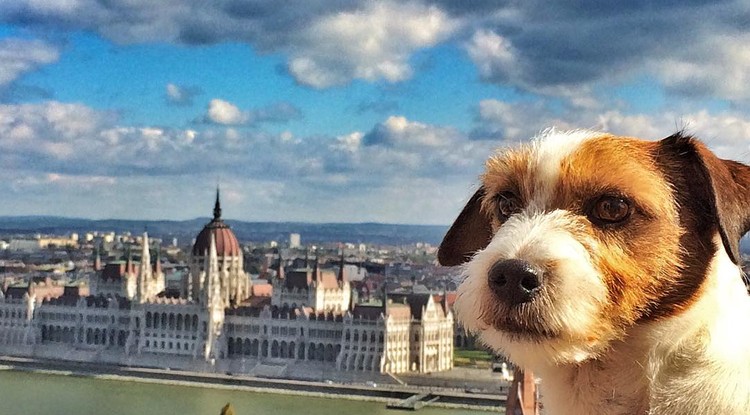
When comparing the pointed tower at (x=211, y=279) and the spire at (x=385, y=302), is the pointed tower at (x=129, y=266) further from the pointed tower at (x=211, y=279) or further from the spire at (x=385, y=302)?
the spire at (x=385, y=302)

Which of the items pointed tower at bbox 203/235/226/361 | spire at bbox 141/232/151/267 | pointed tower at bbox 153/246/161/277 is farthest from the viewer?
pointed tower at bbox 153/246/161/277

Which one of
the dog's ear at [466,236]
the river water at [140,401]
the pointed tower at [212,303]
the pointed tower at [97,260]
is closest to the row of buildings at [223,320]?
the pointed tower at [212,303]

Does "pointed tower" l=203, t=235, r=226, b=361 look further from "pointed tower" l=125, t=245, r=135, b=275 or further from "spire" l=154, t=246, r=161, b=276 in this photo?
"pointed tower" l=125, t=245, r=135, b=275

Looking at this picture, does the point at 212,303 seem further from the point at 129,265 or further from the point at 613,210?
the point at 613,210

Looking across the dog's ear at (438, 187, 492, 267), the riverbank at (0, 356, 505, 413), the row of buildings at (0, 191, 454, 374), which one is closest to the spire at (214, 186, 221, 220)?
the row of buildings at (0, 191, 454, 374)

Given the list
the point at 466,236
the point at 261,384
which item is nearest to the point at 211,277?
the point at 261,384

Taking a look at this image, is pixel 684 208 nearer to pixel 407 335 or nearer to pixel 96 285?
pixel 407 335

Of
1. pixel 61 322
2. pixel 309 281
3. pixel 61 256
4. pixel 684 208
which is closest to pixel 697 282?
pixel 684 208
